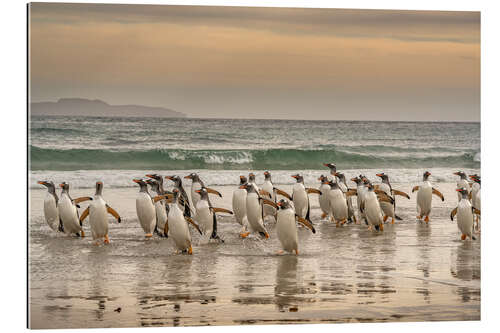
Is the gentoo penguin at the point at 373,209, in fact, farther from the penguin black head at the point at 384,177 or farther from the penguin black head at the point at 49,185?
the penguin black head at the point at 49,185

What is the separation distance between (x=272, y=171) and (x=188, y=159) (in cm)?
79

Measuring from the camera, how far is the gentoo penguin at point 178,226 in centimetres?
712

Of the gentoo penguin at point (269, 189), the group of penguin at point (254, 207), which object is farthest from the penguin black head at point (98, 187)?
the gentoo penguin at point (269, 189)

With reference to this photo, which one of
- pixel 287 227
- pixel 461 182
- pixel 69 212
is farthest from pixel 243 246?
pixel 461 182

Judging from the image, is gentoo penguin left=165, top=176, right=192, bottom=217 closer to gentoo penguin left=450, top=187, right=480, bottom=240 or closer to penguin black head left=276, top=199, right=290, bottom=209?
penguin black head left=276, top=199, right=290, bottom=209

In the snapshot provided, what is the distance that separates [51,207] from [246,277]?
5.74 feet

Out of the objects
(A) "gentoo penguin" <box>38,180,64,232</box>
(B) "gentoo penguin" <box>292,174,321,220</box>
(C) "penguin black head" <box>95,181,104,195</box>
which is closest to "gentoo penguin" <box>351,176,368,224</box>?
(B) "gentoo penguin" <box>292,174,321,220</box>

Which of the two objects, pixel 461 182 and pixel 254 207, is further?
pixel 254 207

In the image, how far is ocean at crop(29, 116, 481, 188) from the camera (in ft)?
21.3

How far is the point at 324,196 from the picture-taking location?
25.4 ft

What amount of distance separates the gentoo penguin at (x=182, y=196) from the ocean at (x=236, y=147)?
0.12m

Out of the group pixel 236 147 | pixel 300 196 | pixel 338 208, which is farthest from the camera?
pixel 338 208

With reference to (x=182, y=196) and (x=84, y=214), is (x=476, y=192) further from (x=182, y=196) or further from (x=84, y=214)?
(x=84, y=214)

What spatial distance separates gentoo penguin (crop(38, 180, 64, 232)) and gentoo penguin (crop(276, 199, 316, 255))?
1.98m
